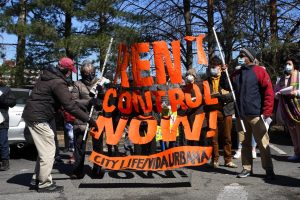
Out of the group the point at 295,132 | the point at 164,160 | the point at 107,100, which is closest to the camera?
the point at 164,160

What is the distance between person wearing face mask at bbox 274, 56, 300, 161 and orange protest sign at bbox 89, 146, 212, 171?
7.46 feet

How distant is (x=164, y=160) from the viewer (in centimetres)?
635

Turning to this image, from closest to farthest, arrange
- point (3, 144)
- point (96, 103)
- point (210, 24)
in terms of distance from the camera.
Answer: point (96, 103) → point (3, 144) → point (210, 24)

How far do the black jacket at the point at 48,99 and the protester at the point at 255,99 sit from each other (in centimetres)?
222

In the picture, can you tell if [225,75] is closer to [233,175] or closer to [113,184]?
[233,175]

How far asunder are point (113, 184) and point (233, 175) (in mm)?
1821

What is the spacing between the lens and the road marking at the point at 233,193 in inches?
218

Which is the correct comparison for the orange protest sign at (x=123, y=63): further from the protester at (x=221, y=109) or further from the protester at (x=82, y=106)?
the protester at (x=221, y=109)

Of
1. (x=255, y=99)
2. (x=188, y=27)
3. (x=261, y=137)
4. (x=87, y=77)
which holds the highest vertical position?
(x=188, y=27)

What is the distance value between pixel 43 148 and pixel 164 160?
1.63 meters

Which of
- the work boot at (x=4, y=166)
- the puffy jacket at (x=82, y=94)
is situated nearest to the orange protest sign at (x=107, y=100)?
the puffy jacket at (x=82, y=94)

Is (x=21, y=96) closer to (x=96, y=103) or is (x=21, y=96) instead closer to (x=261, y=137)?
(x=96, y=103)

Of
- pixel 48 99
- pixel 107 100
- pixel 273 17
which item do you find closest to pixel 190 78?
pixel 107 100

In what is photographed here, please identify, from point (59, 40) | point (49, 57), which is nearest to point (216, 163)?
point (59, 40)
